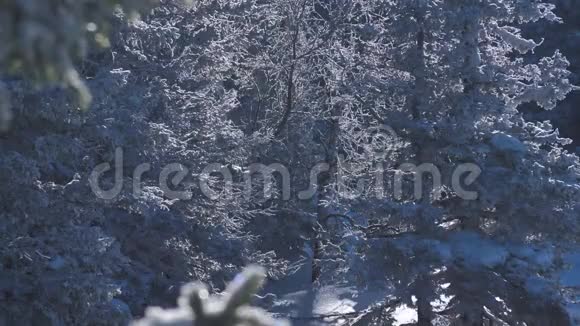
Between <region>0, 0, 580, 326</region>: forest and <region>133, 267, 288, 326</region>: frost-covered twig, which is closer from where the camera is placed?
<region>133, 267, 288, 326</region>: frost-covered twig

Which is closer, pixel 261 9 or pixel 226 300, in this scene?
pixel 226 300

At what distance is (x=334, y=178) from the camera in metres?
14.8

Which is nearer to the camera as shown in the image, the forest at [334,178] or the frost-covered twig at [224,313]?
the frost-covered twig at [224,313]

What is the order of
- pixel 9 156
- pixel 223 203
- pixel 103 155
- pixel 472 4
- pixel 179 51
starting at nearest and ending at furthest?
pixel 9 156
pixel 103 155
pixel 472 4
pixel 223 203
pixel 179 51

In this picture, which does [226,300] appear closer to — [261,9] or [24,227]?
[24,227]

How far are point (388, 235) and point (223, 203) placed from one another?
2.80 metres

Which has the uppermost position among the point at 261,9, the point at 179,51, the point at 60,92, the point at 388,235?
the point at 261,9

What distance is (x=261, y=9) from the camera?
1527cm

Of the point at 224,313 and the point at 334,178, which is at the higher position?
the point at 224,313

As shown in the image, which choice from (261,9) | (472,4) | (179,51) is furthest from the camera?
(261,9)

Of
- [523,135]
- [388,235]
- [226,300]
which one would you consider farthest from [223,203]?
[226,300]

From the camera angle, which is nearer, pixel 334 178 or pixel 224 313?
pixel 224 313

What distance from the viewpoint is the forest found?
26.9ft

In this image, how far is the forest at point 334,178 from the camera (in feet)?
26.9
